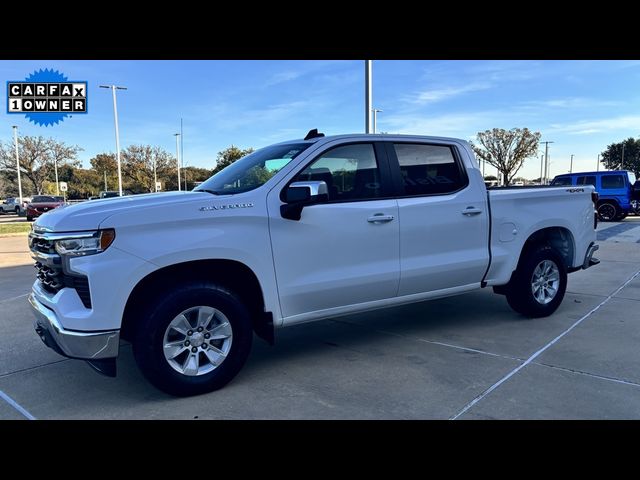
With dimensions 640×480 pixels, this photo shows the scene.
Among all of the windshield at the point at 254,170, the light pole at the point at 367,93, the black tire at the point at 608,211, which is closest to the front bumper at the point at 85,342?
the windshield at the point at 254,170

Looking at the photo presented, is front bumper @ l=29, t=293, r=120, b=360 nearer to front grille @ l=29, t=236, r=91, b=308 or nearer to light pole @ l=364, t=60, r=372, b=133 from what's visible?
front grille @ l=29, t=236, r=91, b=308

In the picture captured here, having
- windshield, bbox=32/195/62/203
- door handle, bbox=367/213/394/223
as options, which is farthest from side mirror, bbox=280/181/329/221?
windshield, bbox=32/195/62/203

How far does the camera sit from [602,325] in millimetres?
5309

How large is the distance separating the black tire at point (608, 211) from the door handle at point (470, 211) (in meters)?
18.6

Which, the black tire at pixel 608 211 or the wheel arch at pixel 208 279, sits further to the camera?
the black tire at pixel 608 211

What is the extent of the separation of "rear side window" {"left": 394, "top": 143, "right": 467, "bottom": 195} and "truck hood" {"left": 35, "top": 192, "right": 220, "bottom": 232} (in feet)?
6.24

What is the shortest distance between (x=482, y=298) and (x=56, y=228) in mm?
5381

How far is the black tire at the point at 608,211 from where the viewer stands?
20.3 metres

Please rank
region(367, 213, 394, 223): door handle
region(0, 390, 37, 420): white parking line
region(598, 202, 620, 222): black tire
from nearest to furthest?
1. region(0, 390, 37, 420): white parking line
2. region(367, 213, 394, 223): door handle
3. region(598, 202, 620, 222): black tire

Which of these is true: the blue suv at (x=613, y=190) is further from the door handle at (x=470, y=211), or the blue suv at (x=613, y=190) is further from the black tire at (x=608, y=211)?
the door handle at (x=470, y=211)

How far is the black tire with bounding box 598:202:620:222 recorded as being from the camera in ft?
66.6

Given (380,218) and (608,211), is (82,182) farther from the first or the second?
(380,218)
